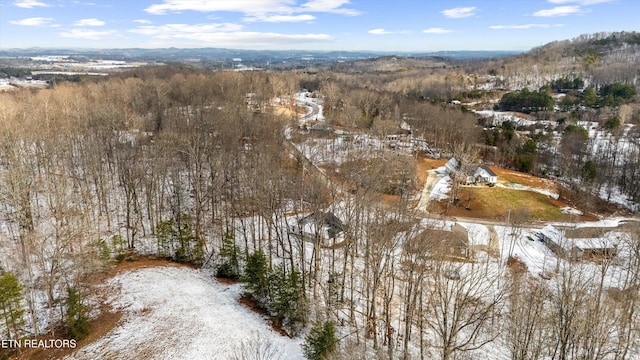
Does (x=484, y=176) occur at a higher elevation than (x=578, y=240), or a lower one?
higher

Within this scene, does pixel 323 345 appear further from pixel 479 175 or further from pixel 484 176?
pixel 484 176

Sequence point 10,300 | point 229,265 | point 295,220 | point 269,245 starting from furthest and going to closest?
point 295,220
point 269,245
point 229,265
point 10,300

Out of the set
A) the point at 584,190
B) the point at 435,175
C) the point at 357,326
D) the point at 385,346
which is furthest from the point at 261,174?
the point at 584,190

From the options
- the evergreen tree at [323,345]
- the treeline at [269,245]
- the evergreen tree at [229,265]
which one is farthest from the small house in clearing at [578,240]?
the evergreen tree at [229,265]

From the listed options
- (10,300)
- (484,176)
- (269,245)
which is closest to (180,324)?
(10,300)

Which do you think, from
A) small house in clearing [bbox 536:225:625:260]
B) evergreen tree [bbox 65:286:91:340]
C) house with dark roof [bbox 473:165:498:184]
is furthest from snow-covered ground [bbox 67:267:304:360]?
house with dark roof [bbox 473:165:498:184]

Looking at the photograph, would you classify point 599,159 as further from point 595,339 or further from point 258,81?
point 258,81
